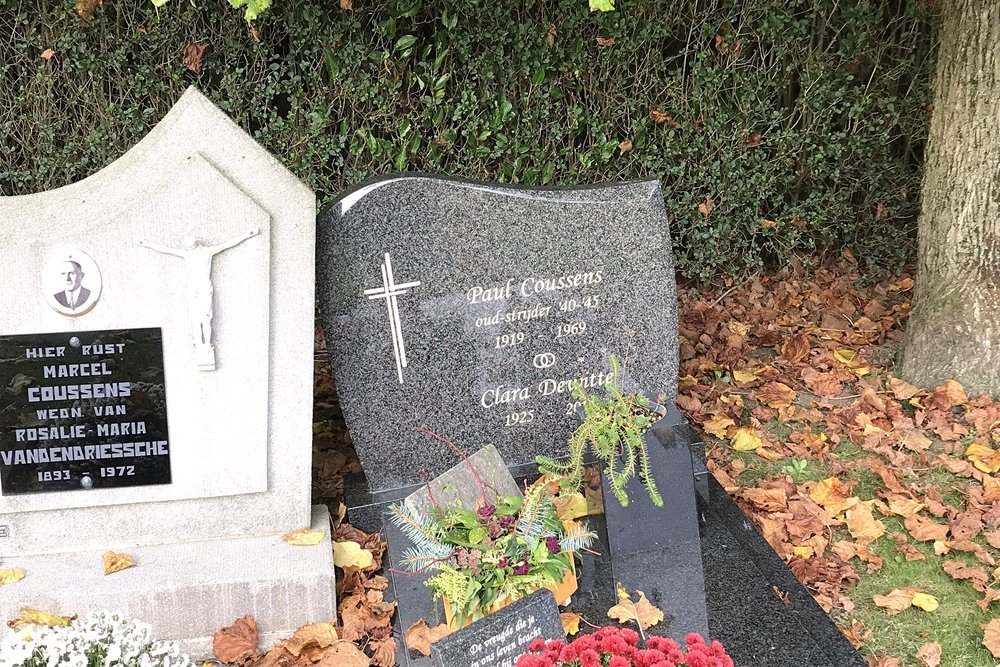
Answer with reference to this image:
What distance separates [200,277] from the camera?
10.1 ft

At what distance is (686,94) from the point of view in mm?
5480

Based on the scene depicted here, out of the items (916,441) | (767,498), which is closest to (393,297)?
(767,498)

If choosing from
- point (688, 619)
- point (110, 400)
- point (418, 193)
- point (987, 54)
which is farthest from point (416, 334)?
point (987, 54)

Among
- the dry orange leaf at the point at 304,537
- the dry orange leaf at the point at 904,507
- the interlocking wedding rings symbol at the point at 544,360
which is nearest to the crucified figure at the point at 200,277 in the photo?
the dry orange leaf at the point at 304,537

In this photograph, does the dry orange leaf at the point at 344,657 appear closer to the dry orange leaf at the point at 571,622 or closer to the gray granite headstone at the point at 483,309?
the dry orange leaf at the point at 571,622

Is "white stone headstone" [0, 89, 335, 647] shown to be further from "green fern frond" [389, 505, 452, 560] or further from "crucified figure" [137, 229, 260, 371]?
"green fern frond" [389, 505, 452, 560]

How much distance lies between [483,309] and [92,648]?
191cm

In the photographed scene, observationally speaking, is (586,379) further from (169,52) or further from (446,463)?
(169,52)

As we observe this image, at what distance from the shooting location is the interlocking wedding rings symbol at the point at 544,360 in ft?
12.8

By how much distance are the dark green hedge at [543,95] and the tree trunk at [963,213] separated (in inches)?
44.7

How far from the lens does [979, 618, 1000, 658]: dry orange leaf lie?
3.04 m

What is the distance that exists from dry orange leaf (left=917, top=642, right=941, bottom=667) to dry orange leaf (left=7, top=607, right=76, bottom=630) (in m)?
2.82

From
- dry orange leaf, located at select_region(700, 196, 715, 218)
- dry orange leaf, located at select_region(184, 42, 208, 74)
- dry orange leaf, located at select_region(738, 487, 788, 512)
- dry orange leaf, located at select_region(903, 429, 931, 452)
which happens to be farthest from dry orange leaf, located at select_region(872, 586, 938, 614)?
dry orange leaf, located at select_region(184, 42, 208, 74)

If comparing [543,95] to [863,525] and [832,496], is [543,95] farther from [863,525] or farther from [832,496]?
[863,525]
